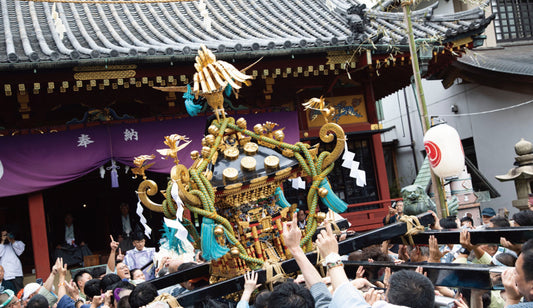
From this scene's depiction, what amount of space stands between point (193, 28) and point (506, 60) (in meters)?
8.86

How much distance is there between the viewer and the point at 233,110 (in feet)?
36.6

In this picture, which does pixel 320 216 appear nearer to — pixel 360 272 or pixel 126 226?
pixel 360 272

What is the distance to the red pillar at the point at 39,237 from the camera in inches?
386

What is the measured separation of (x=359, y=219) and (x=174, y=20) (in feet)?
20.4

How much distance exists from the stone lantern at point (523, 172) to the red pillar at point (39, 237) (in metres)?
10.0

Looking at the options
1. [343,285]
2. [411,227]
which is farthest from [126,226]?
[343,285]

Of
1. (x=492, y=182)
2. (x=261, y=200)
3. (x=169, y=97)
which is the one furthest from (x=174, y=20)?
(x=492, y=182)

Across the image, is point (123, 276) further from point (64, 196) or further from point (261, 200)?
point (64, 196)

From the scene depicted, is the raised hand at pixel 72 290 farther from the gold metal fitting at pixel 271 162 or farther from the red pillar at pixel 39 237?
the red pillar at pixel 39 237

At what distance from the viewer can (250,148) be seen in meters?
4.64

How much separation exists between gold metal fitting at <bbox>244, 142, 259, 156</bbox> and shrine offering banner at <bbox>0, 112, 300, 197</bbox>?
586 cm

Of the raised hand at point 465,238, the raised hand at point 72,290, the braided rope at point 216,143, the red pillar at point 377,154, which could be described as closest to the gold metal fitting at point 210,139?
the braided rope at point 216,143

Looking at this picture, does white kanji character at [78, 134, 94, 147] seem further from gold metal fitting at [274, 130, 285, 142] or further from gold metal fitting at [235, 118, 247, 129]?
gold metal fitting at [274, 130, 285, 142]

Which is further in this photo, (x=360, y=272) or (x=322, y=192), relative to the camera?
(x=322, y=192)
